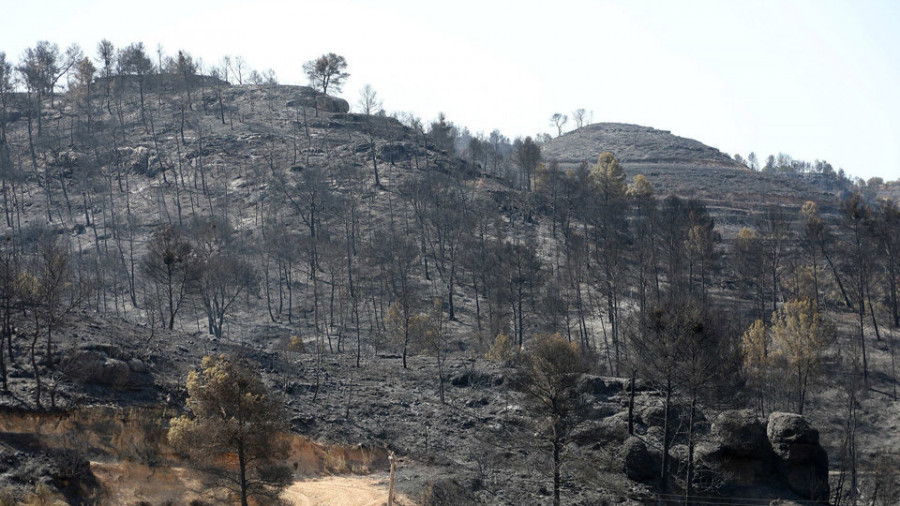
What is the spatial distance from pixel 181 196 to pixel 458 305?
147 feet

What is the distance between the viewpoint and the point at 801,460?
41688 mm

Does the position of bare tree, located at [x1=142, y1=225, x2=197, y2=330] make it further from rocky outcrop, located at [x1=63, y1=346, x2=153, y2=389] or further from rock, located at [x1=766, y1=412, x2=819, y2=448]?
rock, located at [x1=766, y1=412, x2=819, y2=448]

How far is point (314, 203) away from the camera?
93625 mm

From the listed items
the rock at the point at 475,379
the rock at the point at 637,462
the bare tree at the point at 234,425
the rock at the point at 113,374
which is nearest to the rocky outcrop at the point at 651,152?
the rock at the point at 475,379

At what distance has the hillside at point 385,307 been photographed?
1537 inches

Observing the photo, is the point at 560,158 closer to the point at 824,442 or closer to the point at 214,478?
the point at 824,442

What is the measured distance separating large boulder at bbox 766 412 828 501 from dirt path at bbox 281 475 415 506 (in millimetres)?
20576

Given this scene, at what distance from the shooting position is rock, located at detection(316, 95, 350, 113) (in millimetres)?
138250

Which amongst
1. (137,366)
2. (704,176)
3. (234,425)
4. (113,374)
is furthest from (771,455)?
(704,176)

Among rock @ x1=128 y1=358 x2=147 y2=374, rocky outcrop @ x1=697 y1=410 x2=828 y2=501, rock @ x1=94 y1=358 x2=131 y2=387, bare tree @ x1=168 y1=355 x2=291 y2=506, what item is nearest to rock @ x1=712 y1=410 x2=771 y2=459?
rocky outcrop @ x1=697 y1=410 x2=828 y2=501

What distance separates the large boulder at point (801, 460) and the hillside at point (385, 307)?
0.37 feet

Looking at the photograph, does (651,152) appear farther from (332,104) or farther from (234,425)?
(234,425)

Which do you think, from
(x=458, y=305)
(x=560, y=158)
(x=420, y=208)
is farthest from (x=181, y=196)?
(x=560, y=158)

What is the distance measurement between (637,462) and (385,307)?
39847 millimetres
